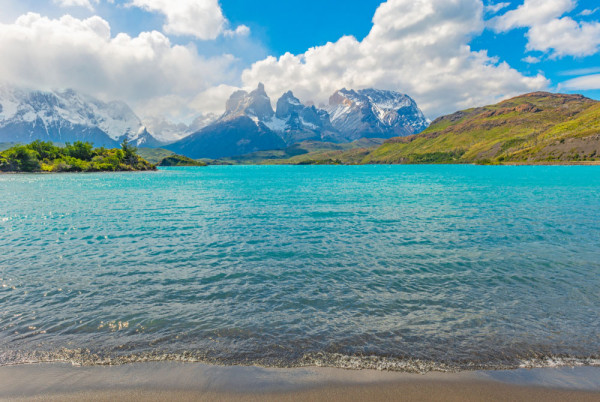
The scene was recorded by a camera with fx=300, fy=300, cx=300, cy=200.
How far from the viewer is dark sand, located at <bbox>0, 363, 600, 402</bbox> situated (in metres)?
11.7

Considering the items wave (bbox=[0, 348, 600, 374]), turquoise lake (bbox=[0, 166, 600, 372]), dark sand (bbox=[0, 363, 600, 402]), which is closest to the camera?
dark sand (bbox=[0, 363, 600, 402])

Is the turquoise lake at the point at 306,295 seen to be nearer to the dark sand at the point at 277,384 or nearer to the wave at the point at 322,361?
the wave at the point at 322,361

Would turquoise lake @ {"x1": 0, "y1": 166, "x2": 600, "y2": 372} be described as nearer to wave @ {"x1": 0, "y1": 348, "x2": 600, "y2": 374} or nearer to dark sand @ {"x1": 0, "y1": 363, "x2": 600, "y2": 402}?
wave @ {"x1": 0, "y1": 348, "x2": 600, "y2": 374}

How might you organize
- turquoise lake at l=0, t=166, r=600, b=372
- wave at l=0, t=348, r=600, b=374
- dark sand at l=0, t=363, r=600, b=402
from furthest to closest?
turquoise lake at l=0, t=166, r=600, b=372 < wave at l=0, t=348, r=600, b=374 < dark sand at l=0, t=363, r=600, b=402

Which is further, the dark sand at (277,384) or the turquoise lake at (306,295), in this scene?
the turquoise lake at (306,295)

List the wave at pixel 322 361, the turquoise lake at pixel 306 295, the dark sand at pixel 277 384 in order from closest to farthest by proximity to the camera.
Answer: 1. the dark sand at pixel 277 384
2. the wave at pixel 322 361
3. the turquoise lake at pixel 306 295

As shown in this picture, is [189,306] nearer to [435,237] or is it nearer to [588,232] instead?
[435,237]

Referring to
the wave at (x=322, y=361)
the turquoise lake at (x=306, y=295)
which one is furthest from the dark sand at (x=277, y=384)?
the turquoise lake at (x=306, y=295)

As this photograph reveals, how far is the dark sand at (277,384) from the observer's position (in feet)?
38.3

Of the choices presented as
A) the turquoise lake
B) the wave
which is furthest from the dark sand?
the turquoise lake

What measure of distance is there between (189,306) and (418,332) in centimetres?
1374

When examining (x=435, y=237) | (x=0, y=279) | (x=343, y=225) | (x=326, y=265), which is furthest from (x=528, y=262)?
(x=0, y=279)

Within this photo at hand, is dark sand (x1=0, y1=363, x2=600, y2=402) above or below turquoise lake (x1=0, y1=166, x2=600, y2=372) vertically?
below

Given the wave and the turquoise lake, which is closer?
the wave
